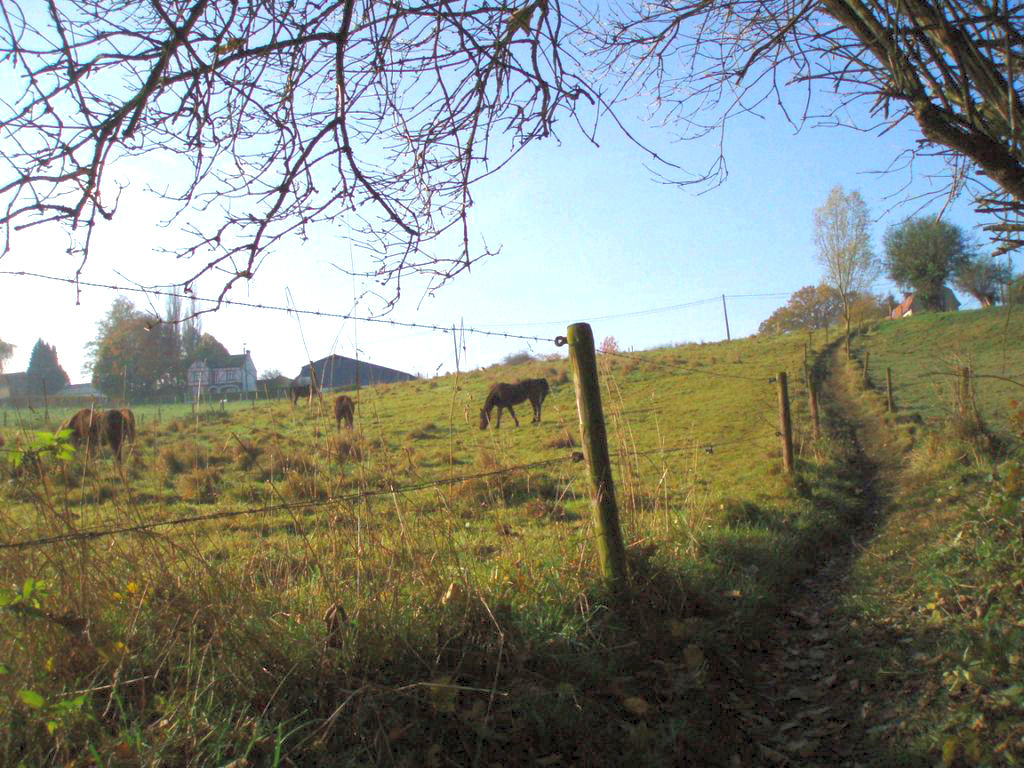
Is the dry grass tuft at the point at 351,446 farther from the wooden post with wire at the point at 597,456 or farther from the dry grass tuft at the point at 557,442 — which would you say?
the dry grass tuft at the point at 557,442

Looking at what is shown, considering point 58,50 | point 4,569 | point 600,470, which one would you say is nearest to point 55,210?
point 58,50

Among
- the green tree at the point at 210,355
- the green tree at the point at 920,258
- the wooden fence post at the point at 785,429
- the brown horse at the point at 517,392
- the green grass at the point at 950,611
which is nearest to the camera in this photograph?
the green grass at the point at 950,611

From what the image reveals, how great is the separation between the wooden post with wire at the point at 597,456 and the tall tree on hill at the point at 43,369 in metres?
3.15

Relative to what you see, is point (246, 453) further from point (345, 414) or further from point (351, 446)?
point (345, 414)

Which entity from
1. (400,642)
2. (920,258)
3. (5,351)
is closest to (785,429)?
(400,642)

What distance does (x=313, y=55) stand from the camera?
3973 millimetres

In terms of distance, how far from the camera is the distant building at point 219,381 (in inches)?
204

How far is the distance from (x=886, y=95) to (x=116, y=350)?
18.6ft

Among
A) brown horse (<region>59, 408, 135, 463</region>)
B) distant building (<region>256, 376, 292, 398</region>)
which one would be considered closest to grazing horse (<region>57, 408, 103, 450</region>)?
brown horse (<region>59, 408, 135, 463</region>)

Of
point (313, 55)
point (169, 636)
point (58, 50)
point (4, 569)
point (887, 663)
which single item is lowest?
point (887, 663)

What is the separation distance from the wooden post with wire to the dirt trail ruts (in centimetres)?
105

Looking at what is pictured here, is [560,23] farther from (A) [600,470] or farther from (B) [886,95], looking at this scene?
(A) [600,470]

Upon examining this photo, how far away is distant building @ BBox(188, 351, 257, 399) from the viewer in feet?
17.0

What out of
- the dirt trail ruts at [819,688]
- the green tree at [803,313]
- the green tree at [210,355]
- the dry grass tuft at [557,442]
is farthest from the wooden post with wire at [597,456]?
the green tree at [803,313]
